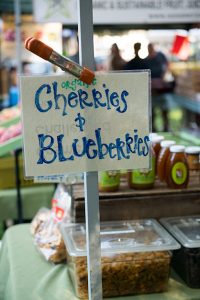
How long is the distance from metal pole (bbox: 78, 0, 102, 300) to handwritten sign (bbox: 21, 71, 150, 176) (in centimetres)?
5

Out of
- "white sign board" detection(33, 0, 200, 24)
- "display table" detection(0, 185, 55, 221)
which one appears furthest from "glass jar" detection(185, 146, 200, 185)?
"white sign board" detection(33, 0, 200, 24)

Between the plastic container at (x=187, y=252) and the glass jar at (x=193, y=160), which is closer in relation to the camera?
the plastic container at (x=187, y=252)

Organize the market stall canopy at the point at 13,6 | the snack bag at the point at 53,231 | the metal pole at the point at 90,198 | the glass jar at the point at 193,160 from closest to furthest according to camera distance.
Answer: the metal pole at the point at 90,198 < the snack bag at the point at 53,231 < the glass jar at the point at 193,160 < the market stall canopy at the point at 13,6

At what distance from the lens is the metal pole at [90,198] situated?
1180 millimetres

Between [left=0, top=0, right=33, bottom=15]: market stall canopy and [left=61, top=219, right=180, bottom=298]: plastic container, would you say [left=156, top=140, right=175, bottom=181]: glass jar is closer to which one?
[left=61, top=219, right=180, bottom=298]: plastic container

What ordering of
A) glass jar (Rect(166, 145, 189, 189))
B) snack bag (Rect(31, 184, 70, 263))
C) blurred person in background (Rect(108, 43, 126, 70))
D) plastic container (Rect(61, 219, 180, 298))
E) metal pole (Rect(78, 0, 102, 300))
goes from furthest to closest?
blurred person in background (Rect(108, 43, 126, 70)), glass jar (Rect(166, 145, 189, 189)), snack bag (Rect(31, 184, 70, 263)), plastic container (Rect(61, 219, 180, 298)), metal pole (Rect(78, 0, 102, 300))

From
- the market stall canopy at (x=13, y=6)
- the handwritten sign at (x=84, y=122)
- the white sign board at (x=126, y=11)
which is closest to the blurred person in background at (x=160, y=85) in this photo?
the market stall canopy at (x=13, y=6)

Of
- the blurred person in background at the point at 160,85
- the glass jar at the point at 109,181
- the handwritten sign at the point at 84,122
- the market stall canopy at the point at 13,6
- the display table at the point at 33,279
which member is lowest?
the display table at the point at 33,279

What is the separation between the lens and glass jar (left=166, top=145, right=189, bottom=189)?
182 cm

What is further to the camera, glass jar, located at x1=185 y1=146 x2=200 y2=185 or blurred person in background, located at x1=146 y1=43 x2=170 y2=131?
blurred person in background, located at x1=146 y1=43 x2=170 y2=131

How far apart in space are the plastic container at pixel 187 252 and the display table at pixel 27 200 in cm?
104

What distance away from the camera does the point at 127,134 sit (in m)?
1.23

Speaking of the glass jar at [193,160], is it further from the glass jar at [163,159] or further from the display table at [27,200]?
the display table at [27,200]

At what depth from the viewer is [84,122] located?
3.96 feet
